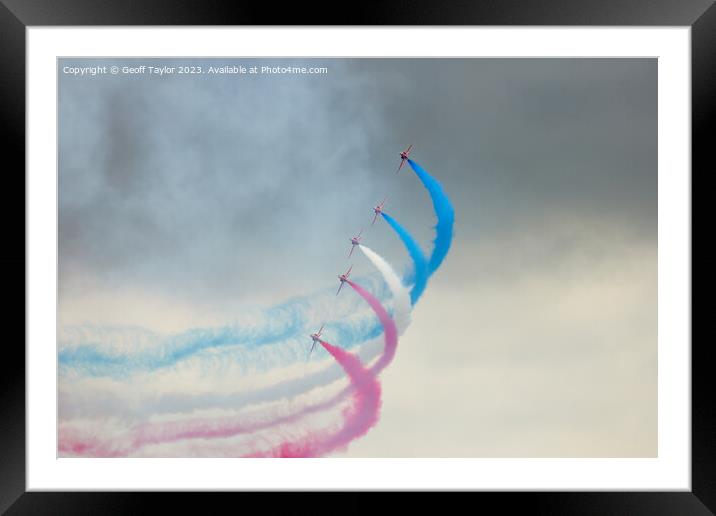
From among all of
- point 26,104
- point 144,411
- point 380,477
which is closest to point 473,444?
point 380,477

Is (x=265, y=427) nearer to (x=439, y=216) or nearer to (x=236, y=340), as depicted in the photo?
(x=236, y=340)

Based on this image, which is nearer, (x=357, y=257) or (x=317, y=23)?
(x=317, y=23)

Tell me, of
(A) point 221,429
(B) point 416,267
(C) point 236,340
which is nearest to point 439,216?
(B) point 416,267

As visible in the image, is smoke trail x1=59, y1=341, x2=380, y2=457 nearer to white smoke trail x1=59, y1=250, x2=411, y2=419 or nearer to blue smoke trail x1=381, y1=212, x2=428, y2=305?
white smoke trail x1=59, y1=250, x2=411, y2=419

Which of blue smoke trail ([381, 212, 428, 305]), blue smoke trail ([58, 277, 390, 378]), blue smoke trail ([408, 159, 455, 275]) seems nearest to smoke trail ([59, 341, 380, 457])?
blue smoke trail ([58, 277, 390, 378])

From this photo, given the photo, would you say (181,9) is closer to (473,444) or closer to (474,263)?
(474,263)

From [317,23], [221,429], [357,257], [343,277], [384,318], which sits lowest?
[221,429]
